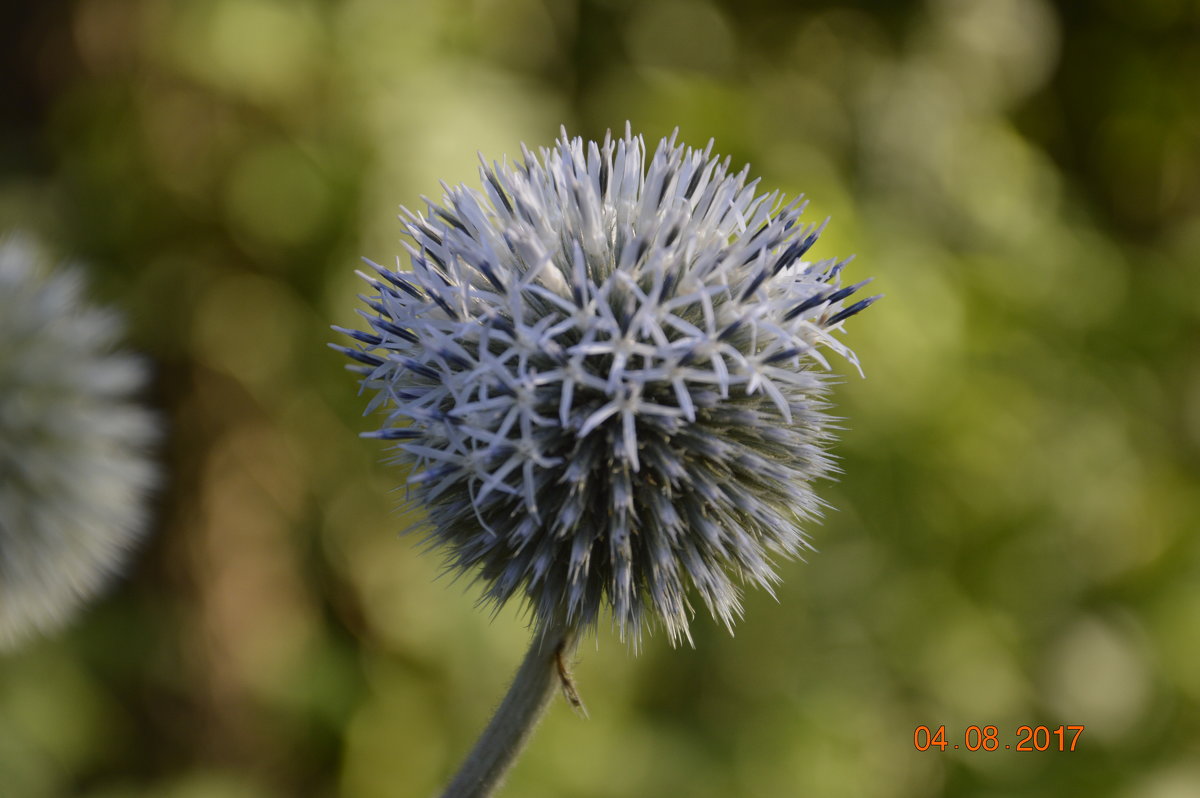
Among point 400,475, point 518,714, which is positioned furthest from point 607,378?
point 400,475

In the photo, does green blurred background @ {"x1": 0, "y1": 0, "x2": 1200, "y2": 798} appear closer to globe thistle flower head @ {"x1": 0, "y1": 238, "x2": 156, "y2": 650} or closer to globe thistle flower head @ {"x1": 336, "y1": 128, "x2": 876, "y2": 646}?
globe thistle flower head @ {"x1": 0, "y1": 238, "x2": 156, "y2": 650}

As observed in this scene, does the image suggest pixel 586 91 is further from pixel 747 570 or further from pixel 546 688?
pixel 546 688

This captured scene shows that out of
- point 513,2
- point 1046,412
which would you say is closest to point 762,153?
point 513,2
